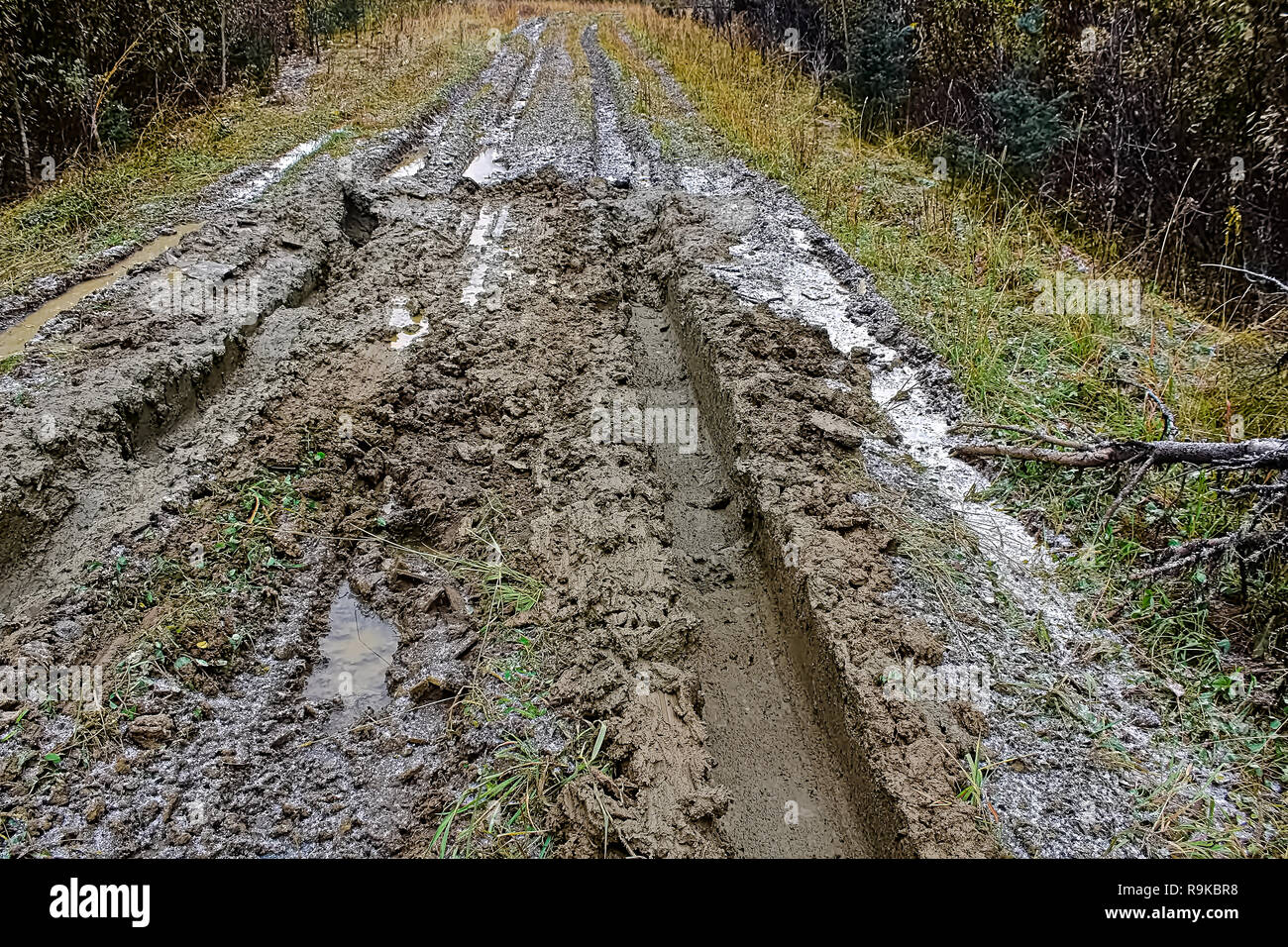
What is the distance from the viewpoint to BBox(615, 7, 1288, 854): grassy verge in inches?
99.6

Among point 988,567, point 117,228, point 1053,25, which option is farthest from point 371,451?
point 1053,25

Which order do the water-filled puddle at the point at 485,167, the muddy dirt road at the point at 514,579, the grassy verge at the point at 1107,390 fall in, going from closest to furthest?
the muddy dirt road at the point at 514,579, the grassy verge at the point at 1107,390, the water-filled puddle at the point at 485,167

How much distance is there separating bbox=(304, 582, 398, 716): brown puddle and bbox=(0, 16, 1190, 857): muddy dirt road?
0.01m

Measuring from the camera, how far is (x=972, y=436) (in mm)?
3941

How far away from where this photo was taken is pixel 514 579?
3273 mm

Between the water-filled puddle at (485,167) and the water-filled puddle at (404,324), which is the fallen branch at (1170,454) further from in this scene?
the water-filled puddle at (485,167)

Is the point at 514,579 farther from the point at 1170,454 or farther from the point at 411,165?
the point at 411,165

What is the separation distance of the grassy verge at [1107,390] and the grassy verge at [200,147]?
5.17 meters

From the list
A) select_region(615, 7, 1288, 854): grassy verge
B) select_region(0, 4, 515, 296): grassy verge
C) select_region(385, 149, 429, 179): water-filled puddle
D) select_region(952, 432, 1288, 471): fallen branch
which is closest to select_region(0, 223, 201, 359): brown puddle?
select_region(0, 4, 515, 296): grassy verge

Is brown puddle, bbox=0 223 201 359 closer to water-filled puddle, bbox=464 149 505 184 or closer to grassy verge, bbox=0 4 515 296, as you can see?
grassy verge, bbox=0 4 515 296

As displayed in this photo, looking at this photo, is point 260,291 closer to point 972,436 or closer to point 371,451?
point 371,451

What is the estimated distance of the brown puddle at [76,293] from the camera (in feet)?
15.4

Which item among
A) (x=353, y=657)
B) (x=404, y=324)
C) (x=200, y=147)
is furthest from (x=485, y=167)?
(x=353, y=657)

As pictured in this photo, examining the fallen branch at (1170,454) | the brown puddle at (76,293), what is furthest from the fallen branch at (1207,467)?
the brown puddle at (76,293)
